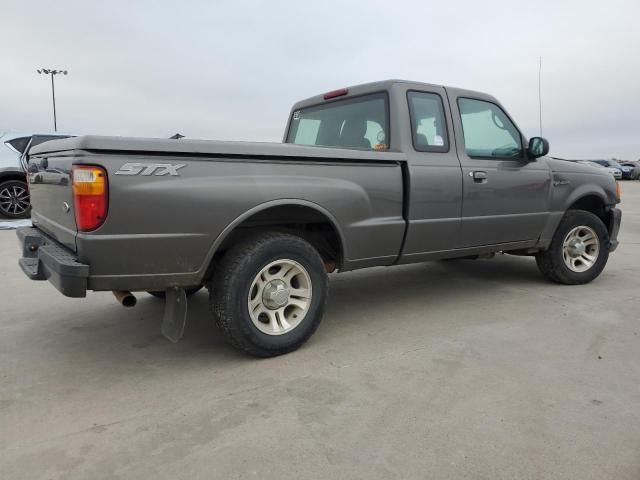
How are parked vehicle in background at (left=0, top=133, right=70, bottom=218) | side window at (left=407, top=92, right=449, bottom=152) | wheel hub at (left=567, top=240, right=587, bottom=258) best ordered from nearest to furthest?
side window at (left=407, top=92, right=449, bottom=152) < wheel hub at (left=567, top=240, right=587, bottom=258) < parked vehicle in background at (left=0, top=133, right=70, bottom=218)

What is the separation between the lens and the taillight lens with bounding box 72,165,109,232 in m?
2.53

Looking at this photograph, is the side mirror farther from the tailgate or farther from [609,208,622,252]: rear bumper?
the tailgate

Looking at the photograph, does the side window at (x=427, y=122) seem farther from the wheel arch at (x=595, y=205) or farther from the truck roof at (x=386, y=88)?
the wheel arch at (x=595, y=205)

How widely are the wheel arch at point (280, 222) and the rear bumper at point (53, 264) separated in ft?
2.13

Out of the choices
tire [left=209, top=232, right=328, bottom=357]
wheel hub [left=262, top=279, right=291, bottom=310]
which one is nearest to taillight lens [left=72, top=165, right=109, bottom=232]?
tire [left=209, top=232, right=328, bottom=357]

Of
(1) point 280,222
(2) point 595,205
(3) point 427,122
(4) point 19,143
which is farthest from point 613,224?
(4) point 19,143

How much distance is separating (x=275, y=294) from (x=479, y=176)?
206cm

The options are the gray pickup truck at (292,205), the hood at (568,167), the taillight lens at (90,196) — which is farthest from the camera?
the hood at (568,167)

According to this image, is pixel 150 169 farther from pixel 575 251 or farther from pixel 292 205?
pixel 575 251

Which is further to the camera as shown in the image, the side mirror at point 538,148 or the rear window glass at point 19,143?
the rear window glass at point 19,143

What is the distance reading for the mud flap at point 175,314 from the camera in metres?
2.99

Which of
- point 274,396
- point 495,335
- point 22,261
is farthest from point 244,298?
point 495,335

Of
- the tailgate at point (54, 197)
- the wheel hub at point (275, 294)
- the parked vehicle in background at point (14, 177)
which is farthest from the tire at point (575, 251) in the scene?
the parked vehicle in background at point (14, 177)

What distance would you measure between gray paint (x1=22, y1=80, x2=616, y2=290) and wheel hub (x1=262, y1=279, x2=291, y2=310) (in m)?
0.44
